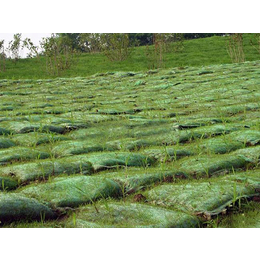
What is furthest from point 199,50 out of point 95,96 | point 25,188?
point 25,188

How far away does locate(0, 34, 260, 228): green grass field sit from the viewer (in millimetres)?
1655

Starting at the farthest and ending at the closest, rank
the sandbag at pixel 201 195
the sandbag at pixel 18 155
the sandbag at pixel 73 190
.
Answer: the sandbag at pixel 18 155 → the sandbag at pixel 73 190 → the sandbag at pixel 201 195

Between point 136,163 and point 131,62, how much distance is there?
10.1m

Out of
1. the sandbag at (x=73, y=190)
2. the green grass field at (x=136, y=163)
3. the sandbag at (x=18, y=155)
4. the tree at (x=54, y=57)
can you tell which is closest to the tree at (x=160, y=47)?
the tree at (x=54, y=57)

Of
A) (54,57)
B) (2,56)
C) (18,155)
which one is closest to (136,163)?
(18,155)

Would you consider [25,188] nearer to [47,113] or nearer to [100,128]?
[100,128]

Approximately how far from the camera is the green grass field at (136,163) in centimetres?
166

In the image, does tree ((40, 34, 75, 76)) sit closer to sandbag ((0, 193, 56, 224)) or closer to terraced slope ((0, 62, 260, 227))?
terraced slope ((0, 62, 260, 227))

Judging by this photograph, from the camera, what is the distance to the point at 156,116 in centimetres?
405

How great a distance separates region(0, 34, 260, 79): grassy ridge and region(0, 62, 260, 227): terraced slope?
6033 mm

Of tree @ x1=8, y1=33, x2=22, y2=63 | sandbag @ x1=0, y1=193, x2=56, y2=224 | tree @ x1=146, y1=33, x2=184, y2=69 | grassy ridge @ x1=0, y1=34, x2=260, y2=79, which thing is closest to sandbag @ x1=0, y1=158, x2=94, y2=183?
sandbag @ x1=0, y1=193, x2=56, y2=224

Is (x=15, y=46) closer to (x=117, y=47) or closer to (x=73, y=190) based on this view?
(x=117, y=47)

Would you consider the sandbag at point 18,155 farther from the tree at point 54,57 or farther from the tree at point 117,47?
the tree at point 117,47

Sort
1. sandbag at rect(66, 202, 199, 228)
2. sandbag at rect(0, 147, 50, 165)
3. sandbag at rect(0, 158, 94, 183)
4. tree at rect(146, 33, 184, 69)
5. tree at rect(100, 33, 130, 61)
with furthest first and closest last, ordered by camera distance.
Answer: tree at rect(100, 33, 130, 61), tree at rect(146, 33, 184, 69), sandbag at rect(0, 147, 50, 165), sandbag at rect(0, 158, 94, 183), sandbag at rect(66, 202, 199, 228)
